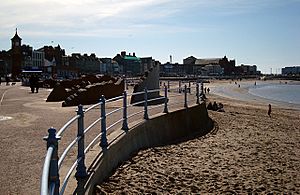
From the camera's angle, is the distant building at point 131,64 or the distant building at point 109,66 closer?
the distant building at point 109,66

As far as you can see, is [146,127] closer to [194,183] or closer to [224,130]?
[194,183]

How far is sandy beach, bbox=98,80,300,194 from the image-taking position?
27.5ft

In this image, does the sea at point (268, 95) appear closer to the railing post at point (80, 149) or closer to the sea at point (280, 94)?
the sea at point (280, 94)

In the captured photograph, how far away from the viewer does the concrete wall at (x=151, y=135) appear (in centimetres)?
745

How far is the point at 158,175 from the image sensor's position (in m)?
9.06

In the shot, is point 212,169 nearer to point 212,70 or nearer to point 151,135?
point 151,135

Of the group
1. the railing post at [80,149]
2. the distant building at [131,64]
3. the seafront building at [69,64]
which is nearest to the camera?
the railing post at [80,149]

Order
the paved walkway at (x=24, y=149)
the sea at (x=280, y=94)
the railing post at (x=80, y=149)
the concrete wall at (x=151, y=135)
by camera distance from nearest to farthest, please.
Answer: the paved walkway at (x=24, y=149) → the railing post at (x=80, y=149) → the concrete wall at (x=151, y=135) → the sea at (x=280, y=94)

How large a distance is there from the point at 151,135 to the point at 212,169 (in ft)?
7.93

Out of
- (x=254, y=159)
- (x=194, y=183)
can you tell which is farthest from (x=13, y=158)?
(x=254, y=159)

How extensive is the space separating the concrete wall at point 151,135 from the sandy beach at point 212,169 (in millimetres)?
218

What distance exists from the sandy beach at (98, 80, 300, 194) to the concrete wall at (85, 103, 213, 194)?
0.22 metres

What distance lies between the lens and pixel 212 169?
10.2 meters

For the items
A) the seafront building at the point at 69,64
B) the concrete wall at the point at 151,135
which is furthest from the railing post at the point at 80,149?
the seafront building at the point at 69,64
